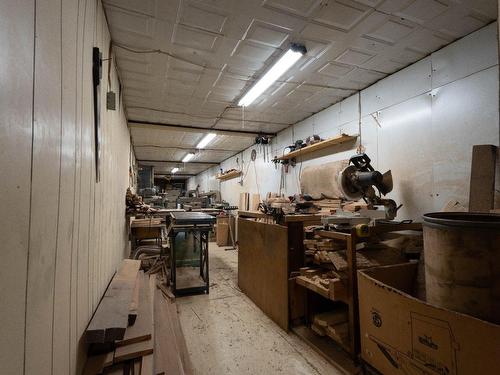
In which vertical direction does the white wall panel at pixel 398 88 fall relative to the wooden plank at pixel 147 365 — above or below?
above

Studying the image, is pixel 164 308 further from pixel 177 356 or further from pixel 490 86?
pixel 490 86

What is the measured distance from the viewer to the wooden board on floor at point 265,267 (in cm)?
249

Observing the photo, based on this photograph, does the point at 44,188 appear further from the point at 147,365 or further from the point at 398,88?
the point at 398,88

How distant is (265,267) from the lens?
111 inches

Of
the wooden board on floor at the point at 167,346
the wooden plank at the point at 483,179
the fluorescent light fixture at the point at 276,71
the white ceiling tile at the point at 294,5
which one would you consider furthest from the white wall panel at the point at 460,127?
the wooden board on floor at the point at 167,346

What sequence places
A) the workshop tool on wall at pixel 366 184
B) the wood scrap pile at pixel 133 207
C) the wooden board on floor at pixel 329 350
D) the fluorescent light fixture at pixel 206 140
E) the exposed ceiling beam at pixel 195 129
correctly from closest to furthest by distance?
1. the wooden board on floor at pixel 329 350
2. the workshop tool on wall at pixel 366 184
3. the wood scrap pile at pixel 133 207
4. the exposed ceiling beam at pixel 195 129
5. the fluorescent light fixture at pixel 206 140

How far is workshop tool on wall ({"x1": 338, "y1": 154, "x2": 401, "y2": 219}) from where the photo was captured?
2.33 metres

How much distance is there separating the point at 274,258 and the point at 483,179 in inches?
75.3

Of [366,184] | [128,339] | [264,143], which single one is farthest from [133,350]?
[264,143]

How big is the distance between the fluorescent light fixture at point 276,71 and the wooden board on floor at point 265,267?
5.57 feet

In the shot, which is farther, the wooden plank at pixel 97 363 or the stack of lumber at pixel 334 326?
the stack of lumber at pixel 334 326

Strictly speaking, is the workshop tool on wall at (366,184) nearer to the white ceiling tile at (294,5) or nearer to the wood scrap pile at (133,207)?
the white ceiling tile at (294,5)

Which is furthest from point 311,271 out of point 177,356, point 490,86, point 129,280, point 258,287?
point 490,86

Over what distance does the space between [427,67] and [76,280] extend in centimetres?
340
